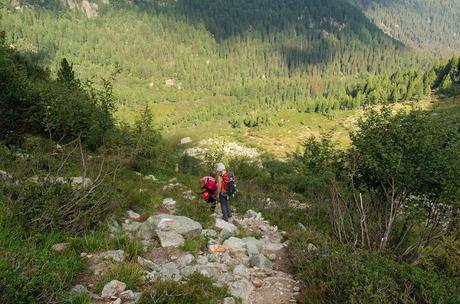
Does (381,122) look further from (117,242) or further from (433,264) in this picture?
(117,242)

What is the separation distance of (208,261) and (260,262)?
1.50 metres

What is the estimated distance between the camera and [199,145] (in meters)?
148

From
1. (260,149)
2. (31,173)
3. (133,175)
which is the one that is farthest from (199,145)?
(31,173)

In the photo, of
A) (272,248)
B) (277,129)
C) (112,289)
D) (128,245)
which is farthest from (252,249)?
(277,129)

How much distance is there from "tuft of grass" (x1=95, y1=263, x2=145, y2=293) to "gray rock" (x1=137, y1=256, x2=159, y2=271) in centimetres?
75

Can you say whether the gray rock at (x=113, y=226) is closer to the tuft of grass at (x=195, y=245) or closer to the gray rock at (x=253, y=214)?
the tuft of grass at (x=195, y=245)

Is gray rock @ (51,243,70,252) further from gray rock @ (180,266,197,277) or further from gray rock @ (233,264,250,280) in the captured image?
gray rock @ (233,264,250,280)

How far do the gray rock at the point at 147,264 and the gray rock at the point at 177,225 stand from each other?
86.3 inches

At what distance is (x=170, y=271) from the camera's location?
831 centimetres

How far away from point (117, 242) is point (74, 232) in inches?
43.6

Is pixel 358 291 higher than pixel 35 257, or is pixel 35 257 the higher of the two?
pixel 35 257

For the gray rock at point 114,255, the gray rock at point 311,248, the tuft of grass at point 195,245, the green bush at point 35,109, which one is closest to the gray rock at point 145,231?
Answer: the tuft of grass at point 195,245

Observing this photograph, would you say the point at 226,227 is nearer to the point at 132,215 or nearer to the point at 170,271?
the point at 132,215

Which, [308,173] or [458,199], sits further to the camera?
[308,173]
